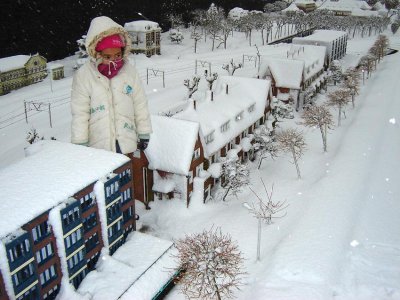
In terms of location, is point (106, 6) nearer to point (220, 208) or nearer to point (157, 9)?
point (157, 9)

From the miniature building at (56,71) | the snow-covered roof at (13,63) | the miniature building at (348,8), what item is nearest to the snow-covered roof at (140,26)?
the miniature building at (56,71)

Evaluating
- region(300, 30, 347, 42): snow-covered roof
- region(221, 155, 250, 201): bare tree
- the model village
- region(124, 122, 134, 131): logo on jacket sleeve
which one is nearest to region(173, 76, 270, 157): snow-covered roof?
the model village

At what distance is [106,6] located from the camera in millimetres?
85875

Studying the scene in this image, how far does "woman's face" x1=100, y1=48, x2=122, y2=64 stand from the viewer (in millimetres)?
15411

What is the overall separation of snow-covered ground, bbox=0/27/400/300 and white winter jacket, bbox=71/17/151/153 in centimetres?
1160

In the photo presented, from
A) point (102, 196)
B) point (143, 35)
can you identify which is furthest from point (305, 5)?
point (102, 196)

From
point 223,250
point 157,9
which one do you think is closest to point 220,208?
point 223,250

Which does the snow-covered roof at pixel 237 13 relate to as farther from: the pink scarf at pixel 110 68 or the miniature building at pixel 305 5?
the pink scarf at pixel 110 68

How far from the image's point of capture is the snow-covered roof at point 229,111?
34812mm

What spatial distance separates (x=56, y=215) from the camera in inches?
786

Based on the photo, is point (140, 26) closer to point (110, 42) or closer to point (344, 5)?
point (110, 42)

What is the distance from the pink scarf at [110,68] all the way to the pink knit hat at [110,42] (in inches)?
35.9

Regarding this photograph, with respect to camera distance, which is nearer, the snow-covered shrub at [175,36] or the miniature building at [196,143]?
the miniature building at [196,143]

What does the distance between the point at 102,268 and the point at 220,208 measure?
1186 centimetres
